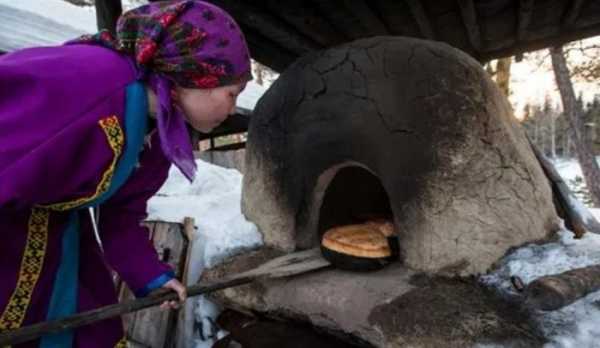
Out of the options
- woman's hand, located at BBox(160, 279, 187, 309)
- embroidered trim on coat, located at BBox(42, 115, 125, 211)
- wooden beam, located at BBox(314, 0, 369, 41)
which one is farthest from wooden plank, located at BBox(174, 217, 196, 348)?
wooden beam, located at BBox(314, 0, 369, 41)

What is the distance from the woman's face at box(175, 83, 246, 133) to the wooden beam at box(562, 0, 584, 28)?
2.36m

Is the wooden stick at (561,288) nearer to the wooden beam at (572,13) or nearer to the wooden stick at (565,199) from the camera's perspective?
the wooden stick at (565,199)

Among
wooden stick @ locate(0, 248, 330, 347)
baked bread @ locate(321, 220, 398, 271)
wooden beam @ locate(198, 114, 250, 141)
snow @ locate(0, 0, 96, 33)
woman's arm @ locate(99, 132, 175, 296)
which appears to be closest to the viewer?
wooden stick @ locate(0, 248, 330, 347)

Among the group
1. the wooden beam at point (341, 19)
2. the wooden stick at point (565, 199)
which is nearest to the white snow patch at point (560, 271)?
the wooden stick at point (565, 199)

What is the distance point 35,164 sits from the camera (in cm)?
87

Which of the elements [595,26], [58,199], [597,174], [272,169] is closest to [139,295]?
[58,199]

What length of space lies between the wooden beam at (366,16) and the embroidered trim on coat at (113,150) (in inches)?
73.9

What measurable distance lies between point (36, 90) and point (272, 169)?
1.63 m

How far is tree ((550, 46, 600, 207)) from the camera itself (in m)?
7.31

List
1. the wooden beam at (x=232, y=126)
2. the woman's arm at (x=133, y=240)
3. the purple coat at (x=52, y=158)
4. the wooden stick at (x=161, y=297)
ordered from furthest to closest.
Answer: the wooden beam at (x=232, y=126) < the woman's arm at (x=133, y=240) < the wooden stick at (x=161, y=297) < the purple coat at (x=52, y=158)

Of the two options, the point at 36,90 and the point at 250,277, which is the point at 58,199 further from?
the point at 250,277

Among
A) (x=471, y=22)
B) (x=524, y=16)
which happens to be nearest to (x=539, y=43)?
(x=524, y=16)

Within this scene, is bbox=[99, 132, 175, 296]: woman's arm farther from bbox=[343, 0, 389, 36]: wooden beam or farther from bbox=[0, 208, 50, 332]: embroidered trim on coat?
bbox=[343, 0, 389, 36]: wooden beam

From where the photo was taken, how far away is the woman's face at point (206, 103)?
3.60 feet
